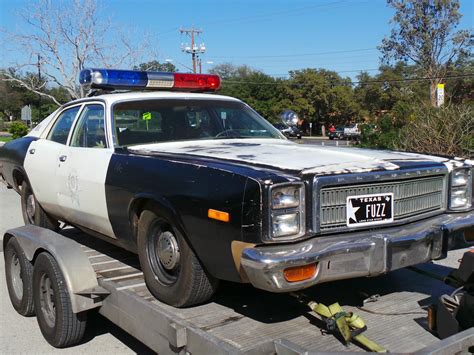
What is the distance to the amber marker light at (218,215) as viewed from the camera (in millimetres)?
2918

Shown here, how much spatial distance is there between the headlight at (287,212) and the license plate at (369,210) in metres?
0.34

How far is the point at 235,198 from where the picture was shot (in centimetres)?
289

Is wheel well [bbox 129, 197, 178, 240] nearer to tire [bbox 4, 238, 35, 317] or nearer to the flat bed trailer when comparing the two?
the flat bed trailer

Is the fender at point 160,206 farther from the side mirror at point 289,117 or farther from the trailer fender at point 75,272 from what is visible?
the side mirror at point 289,117

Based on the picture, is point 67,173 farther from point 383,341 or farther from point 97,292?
point 383,341

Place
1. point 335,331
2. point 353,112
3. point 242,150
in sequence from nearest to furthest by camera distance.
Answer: point 335,331 < point 242,150 < point 353,112

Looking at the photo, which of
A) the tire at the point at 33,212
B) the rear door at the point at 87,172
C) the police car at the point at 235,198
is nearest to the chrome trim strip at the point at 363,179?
the police car at the point at 235,198

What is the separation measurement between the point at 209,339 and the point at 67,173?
2535 millimetres

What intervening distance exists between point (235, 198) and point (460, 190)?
5.76ft

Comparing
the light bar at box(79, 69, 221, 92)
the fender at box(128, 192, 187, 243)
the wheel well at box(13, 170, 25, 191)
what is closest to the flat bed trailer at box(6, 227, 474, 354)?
the fender at box(128, 192, 187, 243)

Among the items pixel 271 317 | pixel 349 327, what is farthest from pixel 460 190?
pixel 271 317

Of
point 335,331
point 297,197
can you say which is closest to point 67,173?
point 297,197

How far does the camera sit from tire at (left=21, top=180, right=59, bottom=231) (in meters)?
5.65

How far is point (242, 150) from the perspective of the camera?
3.81 meters
